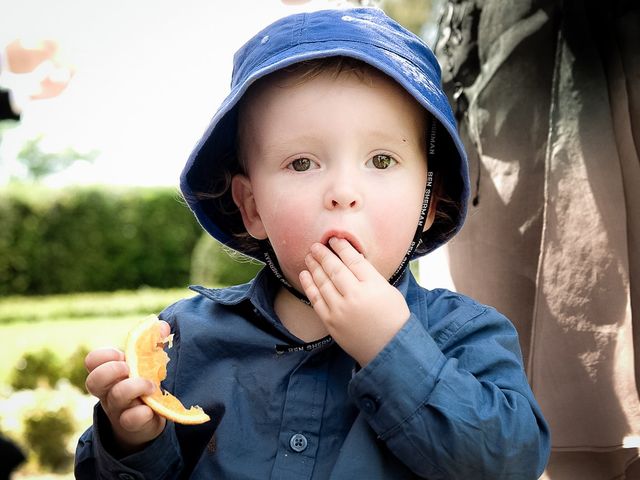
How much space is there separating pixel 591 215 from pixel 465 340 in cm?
60

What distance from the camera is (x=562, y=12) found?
7.40 ft

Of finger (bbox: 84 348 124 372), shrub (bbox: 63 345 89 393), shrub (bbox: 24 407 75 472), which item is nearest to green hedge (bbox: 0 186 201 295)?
shrub (bbox: 63 345 89 393)

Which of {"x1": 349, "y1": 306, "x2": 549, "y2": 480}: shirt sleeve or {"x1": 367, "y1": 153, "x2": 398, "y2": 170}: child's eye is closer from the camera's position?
{"x1": 349, "y1": 306, "x2": 549, "y2": 480}: shirt sleeve

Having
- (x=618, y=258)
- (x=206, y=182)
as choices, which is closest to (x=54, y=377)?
(x=206, y=182)

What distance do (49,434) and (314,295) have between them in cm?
551

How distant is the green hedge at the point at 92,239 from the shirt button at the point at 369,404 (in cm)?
1620

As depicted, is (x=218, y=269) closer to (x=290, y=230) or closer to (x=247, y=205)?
→ (x=247, y=205)

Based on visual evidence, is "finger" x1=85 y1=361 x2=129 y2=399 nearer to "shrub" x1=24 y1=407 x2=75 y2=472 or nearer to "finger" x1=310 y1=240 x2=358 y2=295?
"finger" x1=310 y1=240 x2=358 y2=295

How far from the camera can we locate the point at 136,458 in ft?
6.20

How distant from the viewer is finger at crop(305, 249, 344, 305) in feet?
5.56

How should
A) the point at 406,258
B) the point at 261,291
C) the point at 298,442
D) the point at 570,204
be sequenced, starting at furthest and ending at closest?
the point at 570,204, the point at 261,291, the point at 406,258, the point at 298,442

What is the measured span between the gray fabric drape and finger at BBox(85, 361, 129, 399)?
1.15 metres

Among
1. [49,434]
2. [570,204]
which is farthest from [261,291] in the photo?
[49,434]

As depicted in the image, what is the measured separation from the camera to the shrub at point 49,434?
21.4 feet
